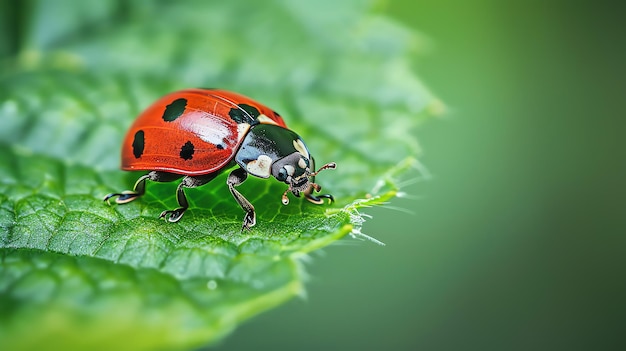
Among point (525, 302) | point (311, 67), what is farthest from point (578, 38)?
point (311, 67)

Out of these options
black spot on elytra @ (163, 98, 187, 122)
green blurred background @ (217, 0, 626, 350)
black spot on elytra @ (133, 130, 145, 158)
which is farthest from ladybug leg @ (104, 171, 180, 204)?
green blurred background @ (217, 0, 626, 350)

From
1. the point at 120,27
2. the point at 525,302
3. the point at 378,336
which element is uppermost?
the point at 120,27

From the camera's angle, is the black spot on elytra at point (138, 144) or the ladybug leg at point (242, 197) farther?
the black spot on elytra at point (138, 144)

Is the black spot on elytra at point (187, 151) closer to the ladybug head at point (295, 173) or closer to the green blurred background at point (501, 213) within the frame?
the ladybug head at point (295, 173)

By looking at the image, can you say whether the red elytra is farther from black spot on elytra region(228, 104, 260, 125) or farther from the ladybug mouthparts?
the ladybug mouthparts

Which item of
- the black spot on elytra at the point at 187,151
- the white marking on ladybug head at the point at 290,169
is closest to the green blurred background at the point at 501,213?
the white marking on ladybug head at the point at 290,169

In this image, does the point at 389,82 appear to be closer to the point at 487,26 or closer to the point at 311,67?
the point at 311,67
